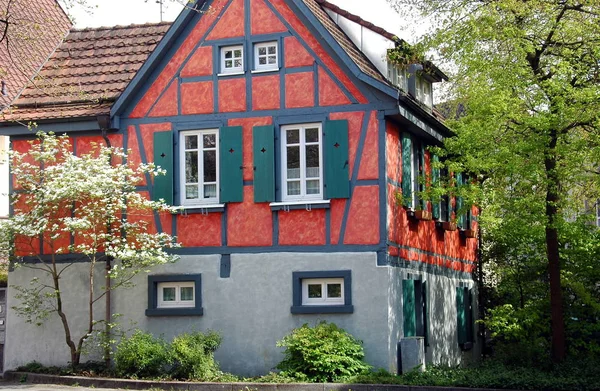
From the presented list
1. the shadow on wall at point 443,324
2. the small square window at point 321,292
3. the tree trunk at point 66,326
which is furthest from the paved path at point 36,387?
the shadow on wall at point 443,324

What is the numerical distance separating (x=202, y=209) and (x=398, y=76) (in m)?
5.41

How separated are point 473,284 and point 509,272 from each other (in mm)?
2902

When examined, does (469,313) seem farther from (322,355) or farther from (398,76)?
(322,355)

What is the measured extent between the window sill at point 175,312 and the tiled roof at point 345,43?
6.07 meters

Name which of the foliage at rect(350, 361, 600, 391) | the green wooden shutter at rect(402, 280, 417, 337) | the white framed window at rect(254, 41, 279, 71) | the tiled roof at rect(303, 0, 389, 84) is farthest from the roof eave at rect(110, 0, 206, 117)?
the foliage at rect(350, 361, 600, 391)

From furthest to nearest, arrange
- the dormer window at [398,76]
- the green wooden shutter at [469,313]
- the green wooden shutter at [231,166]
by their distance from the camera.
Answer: the green wooden shutter at [469,313] → the dormer window at [398,76] → the green wooden shutter at [231,166]

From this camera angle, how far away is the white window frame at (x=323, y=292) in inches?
839

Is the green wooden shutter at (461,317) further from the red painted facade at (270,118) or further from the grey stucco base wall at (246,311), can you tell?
the red painted facade at (270,118)

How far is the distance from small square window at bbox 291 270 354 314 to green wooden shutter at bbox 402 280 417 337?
1.51m

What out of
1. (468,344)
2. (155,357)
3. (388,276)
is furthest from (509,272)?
(155,357)

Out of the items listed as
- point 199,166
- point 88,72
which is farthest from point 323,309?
point 88,72

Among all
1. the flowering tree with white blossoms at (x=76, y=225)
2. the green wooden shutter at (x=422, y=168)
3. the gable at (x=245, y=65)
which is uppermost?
the gable at (x=245, y=65)

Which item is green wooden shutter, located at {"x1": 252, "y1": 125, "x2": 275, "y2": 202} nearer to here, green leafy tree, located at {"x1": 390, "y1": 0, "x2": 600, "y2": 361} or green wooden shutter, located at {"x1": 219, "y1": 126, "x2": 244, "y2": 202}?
green wooden shutter, located at {"x1": 219, "y1": 126, "x2": 244, "y2": 202}

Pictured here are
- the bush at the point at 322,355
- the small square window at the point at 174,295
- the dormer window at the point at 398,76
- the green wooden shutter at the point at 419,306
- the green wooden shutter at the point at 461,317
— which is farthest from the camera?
the green wooden shutter at the point at 461,317
